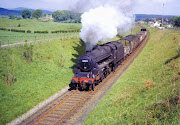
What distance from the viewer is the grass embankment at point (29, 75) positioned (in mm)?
12281

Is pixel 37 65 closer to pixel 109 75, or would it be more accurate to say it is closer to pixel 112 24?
pixel 109 75

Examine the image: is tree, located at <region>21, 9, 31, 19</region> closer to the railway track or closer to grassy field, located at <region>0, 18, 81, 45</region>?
grassy field, located at <region>0, 18, 81, 45</region>

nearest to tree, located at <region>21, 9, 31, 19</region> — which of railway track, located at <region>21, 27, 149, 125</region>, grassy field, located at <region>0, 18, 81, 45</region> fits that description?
grassy field, located at <region>0, 18, 81, 45</region>

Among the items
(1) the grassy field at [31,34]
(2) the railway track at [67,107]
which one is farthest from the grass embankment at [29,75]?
(1) the grassy field at [31,34]

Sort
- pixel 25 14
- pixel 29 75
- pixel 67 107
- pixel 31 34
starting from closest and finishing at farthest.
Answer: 1. pixel 67 107
2. pixel 29 75
3. pixel 31 34
4. pixel 25 14

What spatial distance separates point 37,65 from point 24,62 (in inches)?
60.4

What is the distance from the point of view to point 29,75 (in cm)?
1625

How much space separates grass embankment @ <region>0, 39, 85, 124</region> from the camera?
12.3 m

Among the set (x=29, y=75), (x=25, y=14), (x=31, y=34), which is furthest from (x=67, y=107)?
(x=25, y=14)

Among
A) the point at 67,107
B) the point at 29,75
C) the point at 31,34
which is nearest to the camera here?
the point at 67,107

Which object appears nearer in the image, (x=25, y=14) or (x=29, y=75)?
(x=29, y=75)

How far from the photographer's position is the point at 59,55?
2344 cm

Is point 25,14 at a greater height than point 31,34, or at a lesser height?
greater

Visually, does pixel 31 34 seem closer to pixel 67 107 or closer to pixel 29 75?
pixel 29 75
